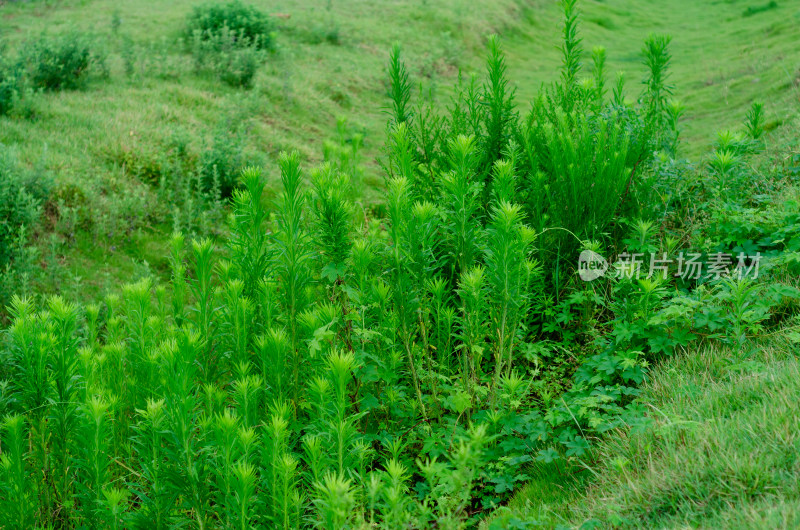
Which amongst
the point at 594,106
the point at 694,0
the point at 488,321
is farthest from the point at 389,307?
the point at 694,0

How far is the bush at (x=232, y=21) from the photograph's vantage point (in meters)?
12.2

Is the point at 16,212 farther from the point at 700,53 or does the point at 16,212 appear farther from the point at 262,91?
the point at 700,53

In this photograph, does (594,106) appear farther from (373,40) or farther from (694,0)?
(694,0)

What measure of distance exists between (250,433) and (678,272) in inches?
116

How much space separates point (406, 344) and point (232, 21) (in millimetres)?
11034

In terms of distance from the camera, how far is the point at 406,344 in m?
3.11

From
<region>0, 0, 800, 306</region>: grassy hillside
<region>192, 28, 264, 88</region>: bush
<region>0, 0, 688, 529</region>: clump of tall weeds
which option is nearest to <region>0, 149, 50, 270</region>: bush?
<region>0, 0, 800, 306</region>: grassy hillside

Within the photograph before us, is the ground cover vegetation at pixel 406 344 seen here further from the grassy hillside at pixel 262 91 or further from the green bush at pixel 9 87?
the green bush at pixel 9 87

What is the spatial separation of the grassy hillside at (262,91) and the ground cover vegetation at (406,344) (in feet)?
6.08

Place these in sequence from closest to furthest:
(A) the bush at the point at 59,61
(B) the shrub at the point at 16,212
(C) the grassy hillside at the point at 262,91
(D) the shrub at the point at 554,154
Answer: (D) the shrub at the point at 554,154
(B) the shrub at the point at 16,212
(C) the grassy hillside at the point at 262,91
(A) the bush at the point at 59,61

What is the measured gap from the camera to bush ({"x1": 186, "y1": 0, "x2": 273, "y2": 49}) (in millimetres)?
12227

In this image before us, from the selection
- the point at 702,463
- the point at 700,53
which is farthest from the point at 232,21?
the point at 700,53

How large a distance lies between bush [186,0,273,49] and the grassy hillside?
0.44m

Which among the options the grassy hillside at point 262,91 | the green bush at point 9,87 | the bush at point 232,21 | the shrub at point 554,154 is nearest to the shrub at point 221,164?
the grassy hillside at point 262,91
